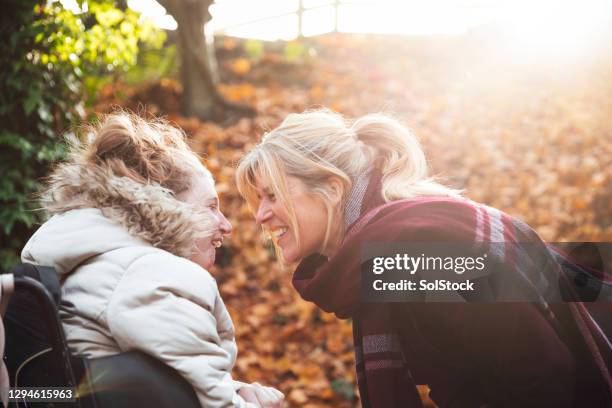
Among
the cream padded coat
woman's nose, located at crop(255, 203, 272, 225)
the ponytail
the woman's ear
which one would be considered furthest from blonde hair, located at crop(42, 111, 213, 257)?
the ponytail

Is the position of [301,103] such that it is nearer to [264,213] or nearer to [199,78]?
[199,78]

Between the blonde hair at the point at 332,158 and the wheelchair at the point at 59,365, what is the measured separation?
814 millimetres

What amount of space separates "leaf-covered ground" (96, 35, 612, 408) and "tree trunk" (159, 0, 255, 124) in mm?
185

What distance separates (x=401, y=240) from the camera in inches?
76.7

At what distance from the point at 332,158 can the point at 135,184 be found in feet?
2.33

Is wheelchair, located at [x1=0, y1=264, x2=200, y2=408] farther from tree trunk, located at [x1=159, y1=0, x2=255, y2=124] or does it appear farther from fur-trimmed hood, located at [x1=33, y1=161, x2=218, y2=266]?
tree trunk, located at [x1=159, y1=0, x2=255, y2=124]

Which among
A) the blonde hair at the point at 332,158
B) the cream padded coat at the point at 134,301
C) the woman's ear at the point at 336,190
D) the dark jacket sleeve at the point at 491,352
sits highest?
the blonde hair at the point at 332,158

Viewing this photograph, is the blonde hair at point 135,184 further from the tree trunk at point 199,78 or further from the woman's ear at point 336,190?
the tree trunk at point 199,78

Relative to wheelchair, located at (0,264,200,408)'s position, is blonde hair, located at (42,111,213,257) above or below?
above

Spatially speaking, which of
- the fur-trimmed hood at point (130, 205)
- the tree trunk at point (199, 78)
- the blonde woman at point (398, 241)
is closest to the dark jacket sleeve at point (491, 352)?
the blonde woman at point (398, 241)

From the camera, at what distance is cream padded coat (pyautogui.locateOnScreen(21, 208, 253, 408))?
5.36 ft

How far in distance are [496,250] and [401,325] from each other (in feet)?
1.22

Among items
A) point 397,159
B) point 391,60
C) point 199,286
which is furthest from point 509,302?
point 391,60

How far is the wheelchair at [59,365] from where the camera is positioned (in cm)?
156
